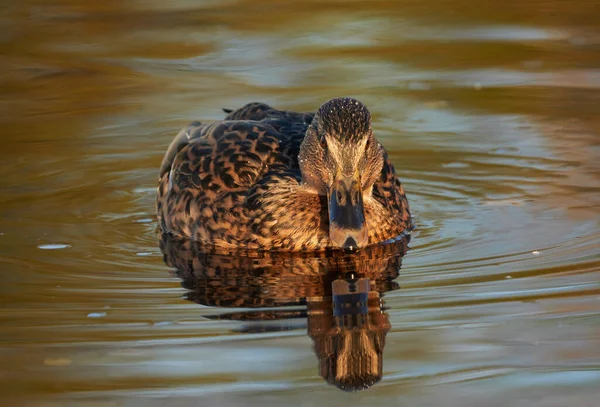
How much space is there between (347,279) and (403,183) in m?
2.62

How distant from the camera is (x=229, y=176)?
30.8 feet

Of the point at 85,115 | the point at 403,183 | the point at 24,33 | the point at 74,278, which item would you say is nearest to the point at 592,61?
the point at 403,183

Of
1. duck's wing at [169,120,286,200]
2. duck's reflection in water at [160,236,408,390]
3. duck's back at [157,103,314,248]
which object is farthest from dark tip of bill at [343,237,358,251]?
duck's wing at [169,120,286,200]

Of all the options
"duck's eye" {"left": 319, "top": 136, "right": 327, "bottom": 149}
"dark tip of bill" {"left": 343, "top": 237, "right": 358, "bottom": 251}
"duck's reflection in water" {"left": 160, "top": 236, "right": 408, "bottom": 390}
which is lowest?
"duck's reflection in water" {"left": 160, "top": 236, "right": 408, "bottom": 390}

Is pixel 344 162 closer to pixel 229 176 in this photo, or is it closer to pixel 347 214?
pixel 347 214

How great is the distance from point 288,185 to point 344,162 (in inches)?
33.6

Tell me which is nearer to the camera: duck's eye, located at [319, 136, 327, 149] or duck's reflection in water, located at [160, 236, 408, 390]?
duck's reflection in water, located at [160, 236, 408, 390]

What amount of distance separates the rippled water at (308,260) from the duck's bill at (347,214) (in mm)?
282

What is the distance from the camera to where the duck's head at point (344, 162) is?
8.34m

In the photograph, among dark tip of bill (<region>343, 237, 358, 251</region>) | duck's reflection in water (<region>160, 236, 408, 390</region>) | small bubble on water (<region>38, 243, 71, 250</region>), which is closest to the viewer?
duck's reflection in water (<region>160, 236, 408, 390</region>)

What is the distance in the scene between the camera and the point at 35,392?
630 cm

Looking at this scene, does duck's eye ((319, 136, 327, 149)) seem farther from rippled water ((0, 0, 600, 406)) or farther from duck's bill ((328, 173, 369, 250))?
rippled water ((0, 0, 600, 406))

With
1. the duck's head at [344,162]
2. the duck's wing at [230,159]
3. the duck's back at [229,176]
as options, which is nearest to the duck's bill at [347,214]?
the duck's head at [344,162]

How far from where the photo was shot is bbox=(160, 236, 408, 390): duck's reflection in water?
22.1 ft
